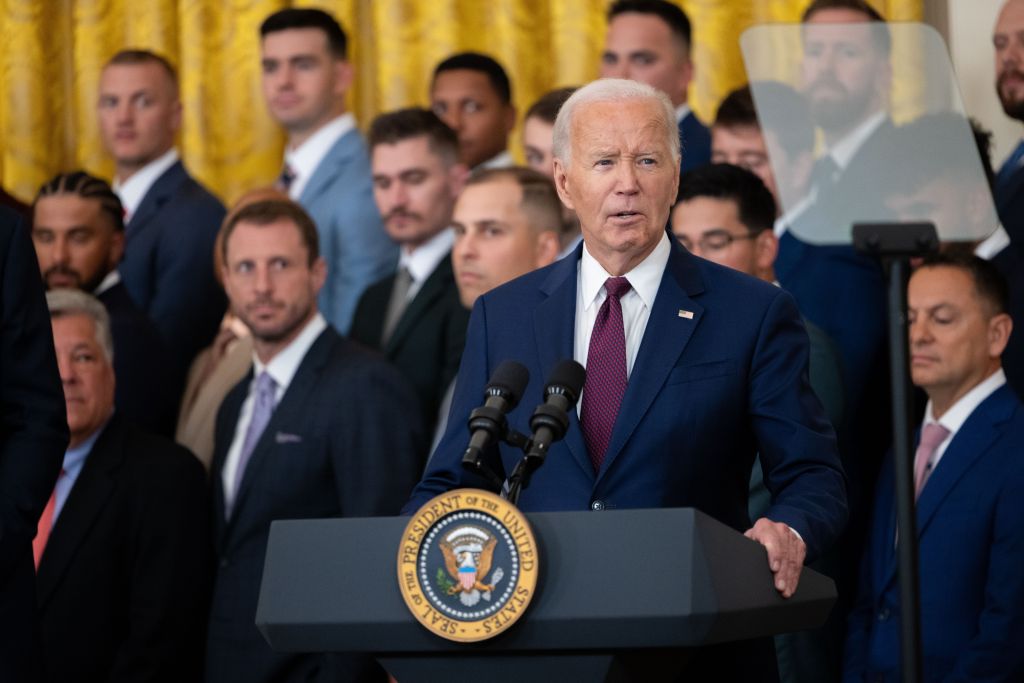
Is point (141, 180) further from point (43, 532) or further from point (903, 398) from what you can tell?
point (903, 398)

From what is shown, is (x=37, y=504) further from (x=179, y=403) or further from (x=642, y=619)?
(x=179, y=403)

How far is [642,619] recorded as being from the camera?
6.88ft

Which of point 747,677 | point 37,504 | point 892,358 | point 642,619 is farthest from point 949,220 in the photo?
point 37,504

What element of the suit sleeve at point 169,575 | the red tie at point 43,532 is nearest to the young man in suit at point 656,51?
the suit sleeve at point 169,575

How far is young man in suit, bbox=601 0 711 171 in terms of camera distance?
18.9 ft

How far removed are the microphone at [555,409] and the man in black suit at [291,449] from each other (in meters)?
2.05

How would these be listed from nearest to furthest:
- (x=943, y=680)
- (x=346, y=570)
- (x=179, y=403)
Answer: (x=346, y=570)
(x=943, y=680)
(x=179, y=403)

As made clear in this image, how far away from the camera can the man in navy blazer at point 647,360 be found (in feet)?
8.46

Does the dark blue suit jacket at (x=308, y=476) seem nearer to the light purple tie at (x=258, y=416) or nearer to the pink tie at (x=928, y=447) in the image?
the light purple tie at (x=258, y=416)

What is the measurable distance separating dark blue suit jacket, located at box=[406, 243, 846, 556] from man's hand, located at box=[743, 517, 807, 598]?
15cm

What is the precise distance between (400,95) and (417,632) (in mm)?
4807

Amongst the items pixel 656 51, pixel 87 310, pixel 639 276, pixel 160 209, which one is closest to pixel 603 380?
Answer: pixel 639 276

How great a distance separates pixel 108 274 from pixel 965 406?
2771 mm

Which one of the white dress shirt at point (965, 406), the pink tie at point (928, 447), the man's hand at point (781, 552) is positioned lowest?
the pink tie at point (928, 447)
